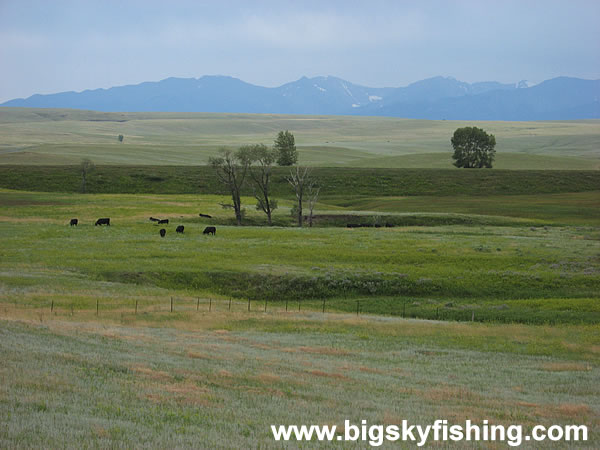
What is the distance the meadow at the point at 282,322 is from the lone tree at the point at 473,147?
59.1m

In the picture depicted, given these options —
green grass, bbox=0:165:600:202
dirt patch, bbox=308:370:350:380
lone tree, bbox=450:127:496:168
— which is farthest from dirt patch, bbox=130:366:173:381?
lone tree, bbox=450:127:496:168

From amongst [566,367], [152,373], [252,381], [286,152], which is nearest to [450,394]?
[252,381]

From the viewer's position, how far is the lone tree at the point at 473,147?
14812cm

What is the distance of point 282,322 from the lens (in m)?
31.0

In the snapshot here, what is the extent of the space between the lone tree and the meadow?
194 feet

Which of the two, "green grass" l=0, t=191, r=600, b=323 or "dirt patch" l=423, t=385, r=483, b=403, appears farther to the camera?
"green grass" l=0, t=191, r=600, b=323

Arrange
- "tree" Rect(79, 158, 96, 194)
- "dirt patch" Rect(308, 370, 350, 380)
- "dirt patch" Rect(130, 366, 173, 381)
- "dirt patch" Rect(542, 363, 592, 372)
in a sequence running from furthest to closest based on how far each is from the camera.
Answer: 1. "tree" Rect(79, 158, 96, 194)
2. "dirt patch" Rect(542, 363, 592, 372)
3. "dirt patch" Rect(308, 370, 350, 380)
4. "dirt patch" Rect(130, 366, 173, 381)

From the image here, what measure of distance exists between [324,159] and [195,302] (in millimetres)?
138967

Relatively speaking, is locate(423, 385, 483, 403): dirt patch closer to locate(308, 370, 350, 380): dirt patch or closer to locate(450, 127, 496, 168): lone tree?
locate(308, 370, 350, 380): dirt patch

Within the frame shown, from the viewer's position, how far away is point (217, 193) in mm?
113750

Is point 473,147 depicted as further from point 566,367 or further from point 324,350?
point 324,350

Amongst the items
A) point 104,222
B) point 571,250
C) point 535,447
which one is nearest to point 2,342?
point 535,447

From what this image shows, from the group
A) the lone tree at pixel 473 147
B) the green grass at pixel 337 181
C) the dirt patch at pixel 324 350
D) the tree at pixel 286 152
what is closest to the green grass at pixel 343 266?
the dirt patch at pixel 324 350

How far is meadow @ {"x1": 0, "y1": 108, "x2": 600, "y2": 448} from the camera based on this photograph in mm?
13953
